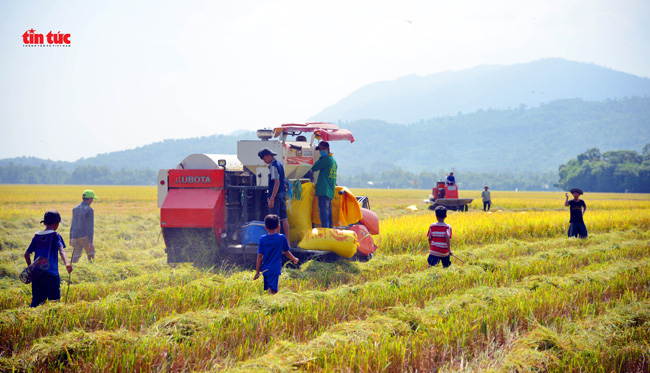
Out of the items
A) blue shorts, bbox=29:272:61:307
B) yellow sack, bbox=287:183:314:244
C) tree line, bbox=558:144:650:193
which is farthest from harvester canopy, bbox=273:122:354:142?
tree line, bbox=558:144:650:193

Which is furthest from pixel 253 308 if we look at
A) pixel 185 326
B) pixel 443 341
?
pixel 443 341

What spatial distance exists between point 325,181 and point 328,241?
118 centimetres

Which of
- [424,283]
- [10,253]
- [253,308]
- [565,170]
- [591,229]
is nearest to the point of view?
[253,308]

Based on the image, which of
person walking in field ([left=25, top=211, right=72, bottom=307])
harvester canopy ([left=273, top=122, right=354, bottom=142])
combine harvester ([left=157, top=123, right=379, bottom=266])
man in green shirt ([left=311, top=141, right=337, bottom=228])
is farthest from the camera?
harvester canopy ([left=273, top=122, right=354, bottom=142])

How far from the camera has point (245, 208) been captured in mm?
9727

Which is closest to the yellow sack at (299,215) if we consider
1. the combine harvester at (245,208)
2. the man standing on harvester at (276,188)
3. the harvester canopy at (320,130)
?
the combine harvester at (245,208)

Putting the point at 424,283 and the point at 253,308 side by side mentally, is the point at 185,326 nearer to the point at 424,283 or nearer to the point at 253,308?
the point at 253,308

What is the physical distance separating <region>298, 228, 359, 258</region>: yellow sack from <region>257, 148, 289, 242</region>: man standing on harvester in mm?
437

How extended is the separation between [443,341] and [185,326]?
2586 mm

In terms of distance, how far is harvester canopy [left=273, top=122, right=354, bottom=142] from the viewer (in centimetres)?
944

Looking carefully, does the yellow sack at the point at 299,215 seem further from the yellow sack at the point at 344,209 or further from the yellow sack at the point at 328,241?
the yellow sack at the point at 328,241

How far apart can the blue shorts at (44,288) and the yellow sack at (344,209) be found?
192 inches

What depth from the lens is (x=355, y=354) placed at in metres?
4.49

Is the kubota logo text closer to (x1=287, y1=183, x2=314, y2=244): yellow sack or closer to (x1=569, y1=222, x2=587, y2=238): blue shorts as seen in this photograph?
(x1=287, y1=183, x2=314, y2=244): yellow sack
